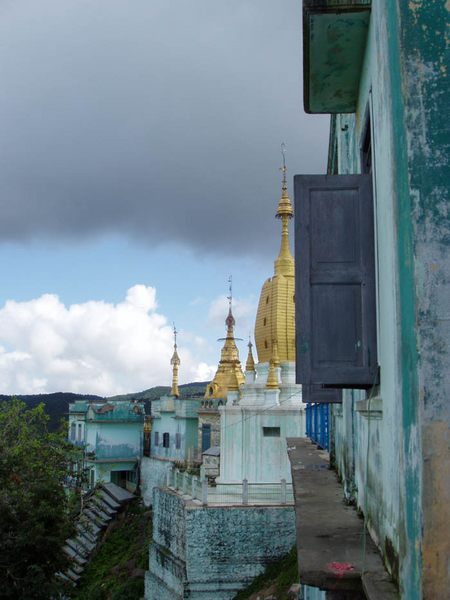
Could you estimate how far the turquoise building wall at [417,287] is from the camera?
2689mm

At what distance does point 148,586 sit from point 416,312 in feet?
69.0

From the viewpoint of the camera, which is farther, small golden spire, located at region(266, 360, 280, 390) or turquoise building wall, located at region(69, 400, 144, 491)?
turquoise building wall, located at region(69, 400, 144, 491)

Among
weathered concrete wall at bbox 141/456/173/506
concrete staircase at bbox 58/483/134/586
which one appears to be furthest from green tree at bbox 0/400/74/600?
weathered concrete wall at bbox 141/456/173/506

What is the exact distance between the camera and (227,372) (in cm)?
3403

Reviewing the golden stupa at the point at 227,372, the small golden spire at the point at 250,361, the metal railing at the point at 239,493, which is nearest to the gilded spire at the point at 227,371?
the golden stupa at the point at 227,372

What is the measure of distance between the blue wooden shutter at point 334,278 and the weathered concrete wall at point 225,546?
16136 mm

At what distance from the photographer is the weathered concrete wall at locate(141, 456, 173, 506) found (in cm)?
3312

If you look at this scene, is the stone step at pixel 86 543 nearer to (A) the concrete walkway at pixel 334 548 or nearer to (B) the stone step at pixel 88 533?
(B) the stone step at pixel 88 533

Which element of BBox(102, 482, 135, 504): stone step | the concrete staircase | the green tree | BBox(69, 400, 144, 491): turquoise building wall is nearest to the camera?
the green tree

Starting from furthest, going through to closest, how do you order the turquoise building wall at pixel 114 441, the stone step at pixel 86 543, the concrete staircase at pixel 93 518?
the turquoise building wall at pixel 114 441 → the stone step at pixel 86 543 → the concrete staircase at pixel 93 518

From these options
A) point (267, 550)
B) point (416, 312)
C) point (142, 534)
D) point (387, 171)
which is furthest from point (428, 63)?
point (142, 534)

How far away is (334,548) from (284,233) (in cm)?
2364

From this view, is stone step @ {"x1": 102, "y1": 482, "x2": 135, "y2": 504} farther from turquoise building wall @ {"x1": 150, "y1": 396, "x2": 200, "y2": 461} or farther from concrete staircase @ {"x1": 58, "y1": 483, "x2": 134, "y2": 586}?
turquoise building wall @ {"x1": 150, "y1": 396, "x2": 200, "y2": 461}

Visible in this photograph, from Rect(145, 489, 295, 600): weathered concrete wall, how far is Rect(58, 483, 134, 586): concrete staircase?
26.4ft
